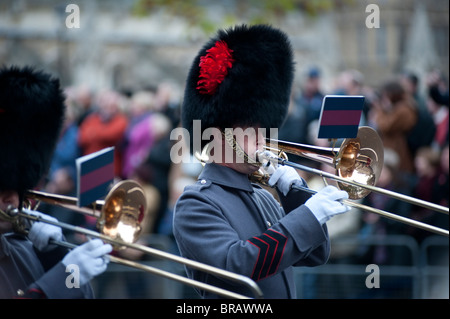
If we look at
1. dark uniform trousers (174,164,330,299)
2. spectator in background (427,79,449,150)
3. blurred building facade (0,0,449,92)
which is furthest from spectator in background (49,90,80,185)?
blurred building facade (0,0,449,92)

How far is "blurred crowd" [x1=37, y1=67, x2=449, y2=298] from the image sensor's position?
6668 millimetres

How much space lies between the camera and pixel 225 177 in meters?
3.38

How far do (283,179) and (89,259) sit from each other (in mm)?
904

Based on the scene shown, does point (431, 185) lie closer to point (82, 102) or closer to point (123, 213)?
point (123, 213)

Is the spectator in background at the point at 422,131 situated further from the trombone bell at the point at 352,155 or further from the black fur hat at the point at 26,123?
the black fur hat at the point at 26,123

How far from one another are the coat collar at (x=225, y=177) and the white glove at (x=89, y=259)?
21.5 inches

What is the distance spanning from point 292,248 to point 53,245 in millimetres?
1074

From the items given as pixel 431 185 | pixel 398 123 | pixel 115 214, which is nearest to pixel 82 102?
pixel 398 123

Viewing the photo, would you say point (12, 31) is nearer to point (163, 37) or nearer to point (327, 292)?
point (163, 37)

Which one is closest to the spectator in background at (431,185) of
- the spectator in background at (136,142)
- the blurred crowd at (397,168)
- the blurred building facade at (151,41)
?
the blurred crowd at (397,168)

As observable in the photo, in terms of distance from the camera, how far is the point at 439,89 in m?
7.34

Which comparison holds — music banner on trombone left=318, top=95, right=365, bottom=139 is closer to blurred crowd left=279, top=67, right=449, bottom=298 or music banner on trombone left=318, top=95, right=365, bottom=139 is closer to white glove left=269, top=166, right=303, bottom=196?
white glove left=269, top=166, right=303, bottom=196

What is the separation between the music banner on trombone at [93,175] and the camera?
2988 mm
